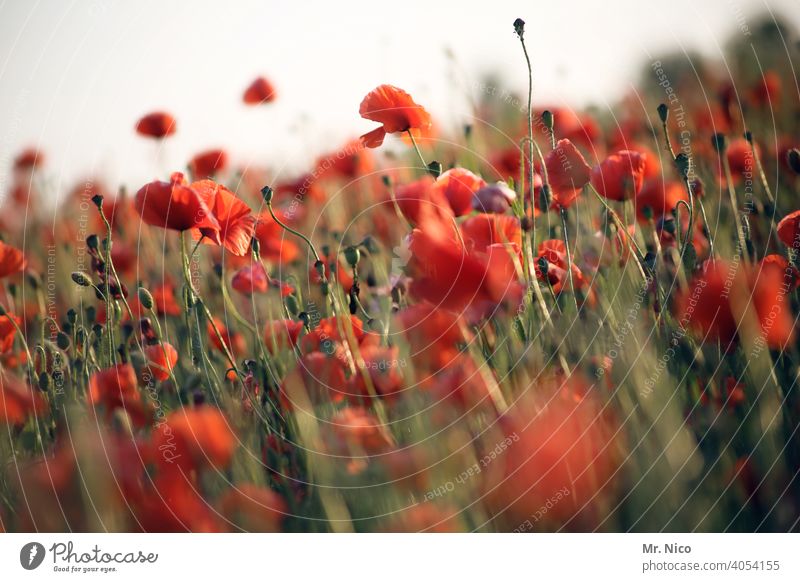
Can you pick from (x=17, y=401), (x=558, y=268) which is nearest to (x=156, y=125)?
(x=17, y=401)

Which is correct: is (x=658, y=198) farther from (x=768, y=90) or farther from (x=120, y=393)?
(x=120, y=393)

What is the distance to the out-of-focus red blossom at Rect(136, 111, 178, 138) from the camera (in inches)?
29.8

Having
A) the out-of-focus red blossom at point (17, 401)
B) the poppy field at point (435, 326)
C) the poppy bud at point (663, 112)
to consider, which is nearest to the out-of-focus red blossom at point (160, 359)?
the poppy field at point (435, 326)

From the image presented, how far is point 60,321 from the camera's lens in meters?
0.74

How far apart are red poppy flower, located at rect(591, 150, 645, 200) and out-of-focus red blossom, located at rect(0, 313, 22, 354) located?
1.68ft

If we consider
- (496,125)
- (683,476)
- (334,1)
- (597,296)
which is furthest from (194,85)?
(683,476)

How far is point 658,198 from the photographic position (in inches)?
27.8

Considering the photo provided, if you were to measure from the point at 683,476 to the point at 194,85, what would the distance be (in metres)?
0.53

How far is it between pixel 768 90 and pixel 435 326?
401 millimetres

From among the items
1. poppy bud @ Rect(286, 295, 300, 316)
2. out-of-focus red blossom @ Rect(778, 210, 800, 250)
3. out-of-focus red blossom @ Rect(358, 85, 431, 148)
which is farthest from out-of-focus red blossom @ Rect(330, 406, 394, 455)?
out-of-focus red blossom @ Rect(778, 210, 800, 250)

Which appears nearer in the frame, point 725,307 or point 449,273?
point 449,273

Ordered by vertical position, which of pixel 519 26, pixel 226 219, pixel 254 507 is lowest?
pixel 254 507

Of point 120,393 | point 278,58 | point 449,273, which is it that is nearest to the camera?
point 449,273

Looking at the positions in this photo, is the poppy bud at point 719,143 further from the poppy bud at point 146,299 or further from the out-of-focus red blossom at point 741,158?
the poppy bud at point 146,299
